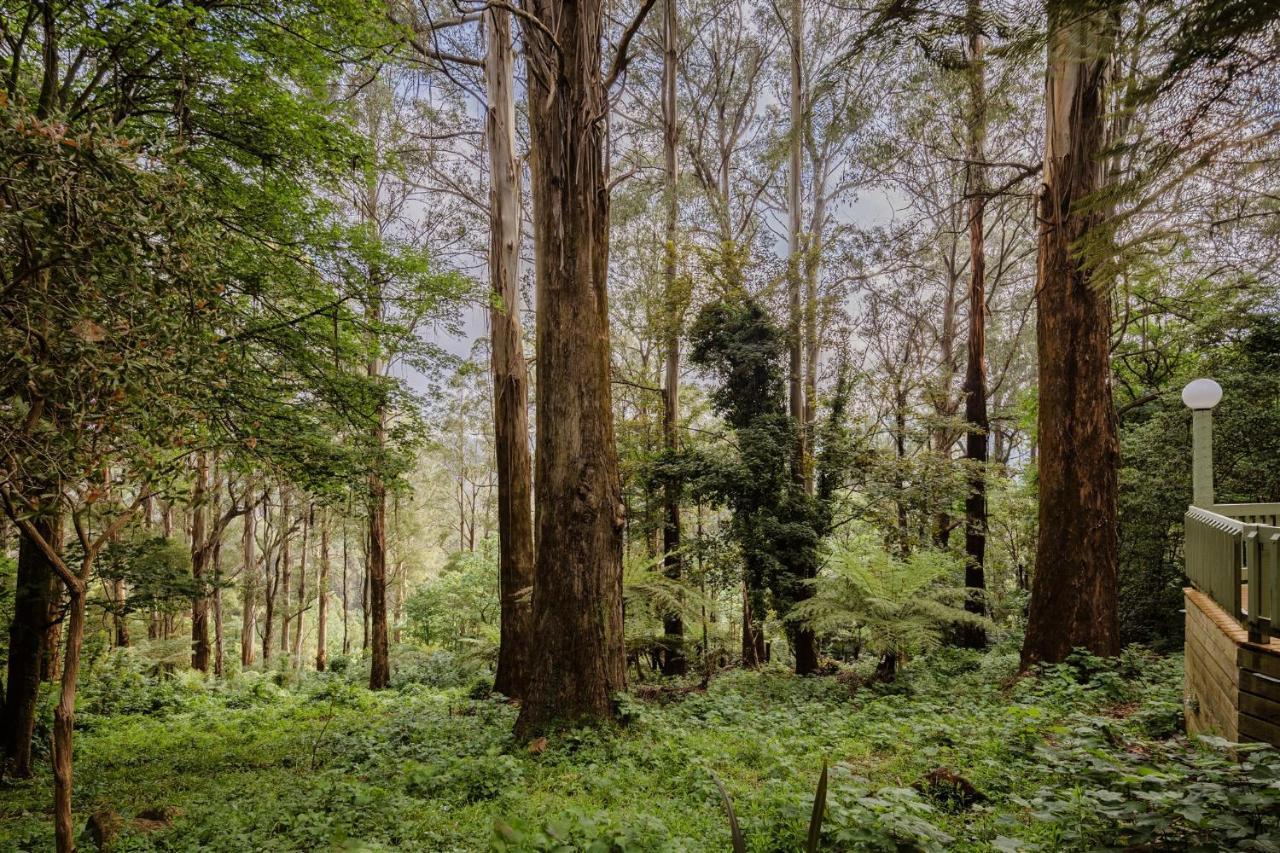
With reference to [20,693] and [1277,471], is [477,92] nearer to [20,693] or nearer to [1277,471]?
[20,693]

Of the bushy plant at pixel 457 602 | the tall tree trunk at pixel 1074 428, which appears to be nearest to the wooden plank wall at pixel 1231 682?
the tall tree trunk at pixel 1074 428

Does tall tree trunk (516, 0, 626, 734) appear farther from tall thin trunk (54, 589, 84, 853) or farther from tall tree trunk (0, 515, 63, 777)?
tall tree trunk (0, 515, 63, 777)

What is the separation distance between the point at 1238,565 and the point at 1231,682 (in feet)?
2.57

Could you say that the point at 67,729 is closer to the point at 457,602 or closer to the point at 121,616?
the point at 121,616

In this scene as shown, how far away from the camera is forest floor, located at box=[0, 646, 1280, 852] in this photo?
105 inches

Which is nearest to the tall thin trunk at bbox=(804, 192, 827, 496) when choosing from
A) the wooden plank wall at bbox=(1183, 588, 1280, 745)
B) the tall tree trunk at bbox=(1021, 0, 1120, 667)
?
the tall tree trunk at bbox=(1021, 0, 1120, 667)

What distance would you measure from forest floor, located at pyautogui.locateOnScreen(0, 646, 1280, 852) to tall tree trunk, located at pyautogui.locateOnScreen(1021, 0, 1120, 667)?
0.52 meters

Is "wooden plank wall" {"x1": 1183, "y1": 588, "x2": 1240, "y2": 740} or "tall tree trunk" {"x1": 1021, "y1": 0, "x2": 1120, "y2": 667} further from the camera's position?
"tall tree trunk" {"x1": 1021, "y1": 0, "x2": 1120, "y2": 667}

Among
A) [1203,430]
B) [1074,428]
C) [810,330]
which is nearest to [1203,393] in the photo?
[1203,430]

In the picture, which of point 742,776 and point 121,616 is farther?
point 121,616

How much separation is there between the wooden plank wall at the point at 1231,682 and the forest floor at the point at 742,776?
21 cm

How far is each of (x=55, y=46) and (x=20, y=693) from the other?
5.78 metres

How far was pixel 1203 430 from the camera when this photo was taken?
6.54 m

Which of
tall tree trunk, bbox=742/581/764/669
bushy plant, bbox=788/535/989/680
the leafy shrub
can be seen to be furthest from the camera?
tall tree trunk, bbox=742/581/764/669
